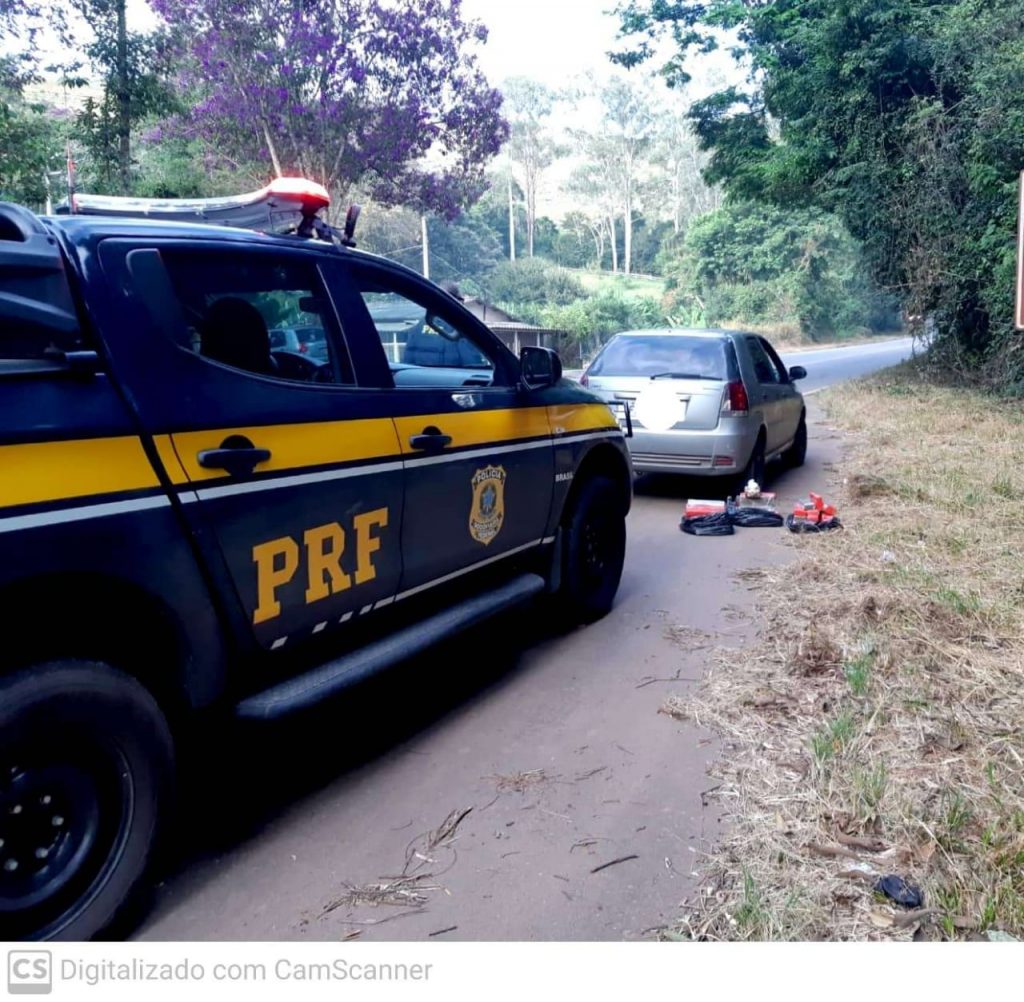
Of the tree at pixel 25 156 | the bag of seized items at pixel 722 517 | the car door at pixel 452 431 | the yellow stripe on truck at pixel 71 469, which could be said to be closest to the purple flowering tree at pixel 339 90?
the tree at pixel 25 156

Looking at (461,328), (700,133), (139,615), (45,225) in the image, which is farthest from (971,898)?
(700,133)

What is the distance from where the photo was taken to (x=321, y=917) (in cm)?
263

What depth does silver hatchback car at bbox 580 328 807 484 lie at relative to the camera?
7.99 metres

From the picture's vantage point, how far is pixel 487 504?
157 inches

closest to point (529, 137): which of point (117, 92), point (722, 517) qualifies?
point (117, 92)

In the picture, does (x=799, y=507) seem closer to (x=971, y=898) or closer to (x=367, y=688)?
(x=367, y=688)

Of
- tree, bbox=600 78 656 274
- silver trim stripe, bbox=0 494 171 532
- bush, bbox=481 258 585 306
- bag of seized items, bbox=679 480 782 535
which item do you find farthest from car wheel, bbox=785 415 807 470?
tree, bbox=600 78 656 274

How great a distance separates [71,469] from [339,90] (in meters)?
17.9

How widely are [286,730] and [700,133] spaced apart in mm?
20064

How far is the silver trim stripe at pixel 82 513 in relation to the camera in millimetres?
2105

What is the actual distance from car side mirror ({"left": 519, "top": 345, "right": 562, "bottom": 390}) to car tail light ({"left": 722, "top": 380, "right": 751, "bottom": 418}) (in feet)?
12.5

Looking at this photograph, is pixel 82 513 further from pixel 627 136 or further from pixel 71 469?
pixel 627 136

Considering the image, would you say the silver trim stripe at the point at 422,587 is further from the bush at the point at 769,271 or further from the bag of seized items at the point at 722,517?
the bush at the point at 769,271
